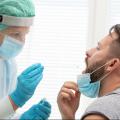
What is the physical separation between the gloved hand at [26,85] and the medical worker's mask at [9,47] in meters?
0.16

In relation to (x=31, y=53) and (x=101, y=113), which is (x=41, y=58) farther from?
(x=101, y=113)

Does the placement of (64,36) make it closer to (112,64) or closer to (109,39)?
(109,39)

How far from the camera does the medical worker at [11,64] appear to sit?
1715 mm

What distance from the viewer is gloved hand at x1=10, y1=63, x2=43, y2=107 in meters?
1.79

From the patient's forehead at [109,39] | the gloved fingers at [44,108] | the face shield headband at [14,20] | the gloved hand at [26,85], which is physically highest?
the face shield headband at [14,20]

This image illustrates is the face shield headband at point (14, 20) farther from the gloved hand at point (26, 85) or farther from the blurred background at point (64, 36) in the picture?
the blurred background at point (64, 36)

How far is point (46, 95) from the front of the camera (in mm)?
2303

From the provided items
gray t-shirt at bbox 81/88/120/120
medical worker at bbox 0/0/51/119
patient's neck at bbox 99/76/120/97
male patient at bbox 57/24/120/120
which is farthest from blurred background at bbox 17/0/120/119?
gray t-shirt at bbox 81/88/120/120

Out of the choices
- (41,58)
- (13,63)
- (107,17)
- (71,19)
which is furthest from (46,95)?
(107,17)

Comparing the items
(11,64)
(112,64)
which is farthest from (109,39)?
(11,64)

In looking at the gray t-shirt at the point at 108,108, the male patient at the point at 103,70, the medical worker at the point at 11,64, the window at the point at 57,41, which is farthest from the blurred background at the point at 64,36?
the gray t-shirt at the point at 108,108

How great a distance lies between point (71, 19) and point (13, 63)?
640 mm

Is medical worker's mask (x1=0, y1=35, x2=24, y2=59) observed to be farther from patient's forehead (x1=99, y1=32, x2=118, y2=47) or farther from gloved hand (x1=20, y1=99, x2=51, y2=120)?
patient's forehead (x1=99, y1=32, x2=118, y2=47)

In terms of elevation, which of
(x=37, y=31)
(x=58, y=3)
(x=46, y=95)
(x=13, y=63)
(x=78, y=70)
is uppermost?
(x=58, y=3)
